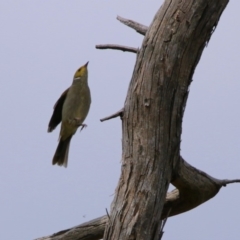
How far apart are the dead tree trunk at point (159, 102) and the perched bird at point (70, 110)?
2.42 meters

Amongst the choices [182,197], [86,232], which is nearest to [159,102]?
[182,197]

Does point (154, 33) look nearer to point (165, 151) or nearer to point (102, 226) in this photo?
point (165, 151)

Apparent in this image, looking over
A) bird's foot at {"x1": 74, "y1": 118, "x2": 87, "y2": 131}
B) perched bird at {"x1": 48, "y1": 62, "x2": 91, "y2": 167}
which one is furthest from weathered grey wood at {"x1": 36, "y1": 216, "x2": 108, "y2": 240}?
bird's foot at {"x1": 74, "y1": 118, "x2": 87, "y2": 131}

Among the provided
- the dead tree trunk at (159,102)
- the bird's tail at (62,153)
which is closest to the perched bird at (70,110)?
the bird's tail at (62,153)

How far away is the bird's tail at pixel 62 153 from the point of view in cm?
790

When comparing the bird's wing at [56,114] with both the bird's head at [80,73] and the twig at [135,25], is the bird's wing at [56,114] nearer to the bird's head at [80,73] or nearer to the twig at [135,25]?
the bird's head at [80,73]

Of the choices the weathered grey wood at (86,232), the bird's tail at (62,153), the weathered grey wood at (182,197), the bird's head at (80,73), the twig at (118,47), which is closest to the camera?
the twig at (118,47)

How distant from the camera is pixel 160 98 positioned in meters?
4.59

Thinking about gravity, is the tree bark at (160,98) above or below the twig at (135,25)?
below

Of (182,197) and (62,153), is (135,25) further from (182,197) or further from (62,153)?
(62,153)

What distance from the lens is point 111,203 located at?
4.61 m

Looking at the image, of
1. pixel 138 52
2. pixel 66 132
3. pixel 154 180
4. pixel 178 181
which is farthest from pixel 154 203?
pixel 66 132

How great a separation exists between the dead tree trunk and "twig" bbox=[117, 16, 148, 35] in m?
0.07

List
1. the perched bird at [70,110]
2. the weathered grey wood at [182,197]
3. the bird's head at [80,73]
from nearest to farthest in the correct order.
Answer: the weathered grey wood at [182,197]
the perched bird at [70,110]
the bird's head at [80,73]
